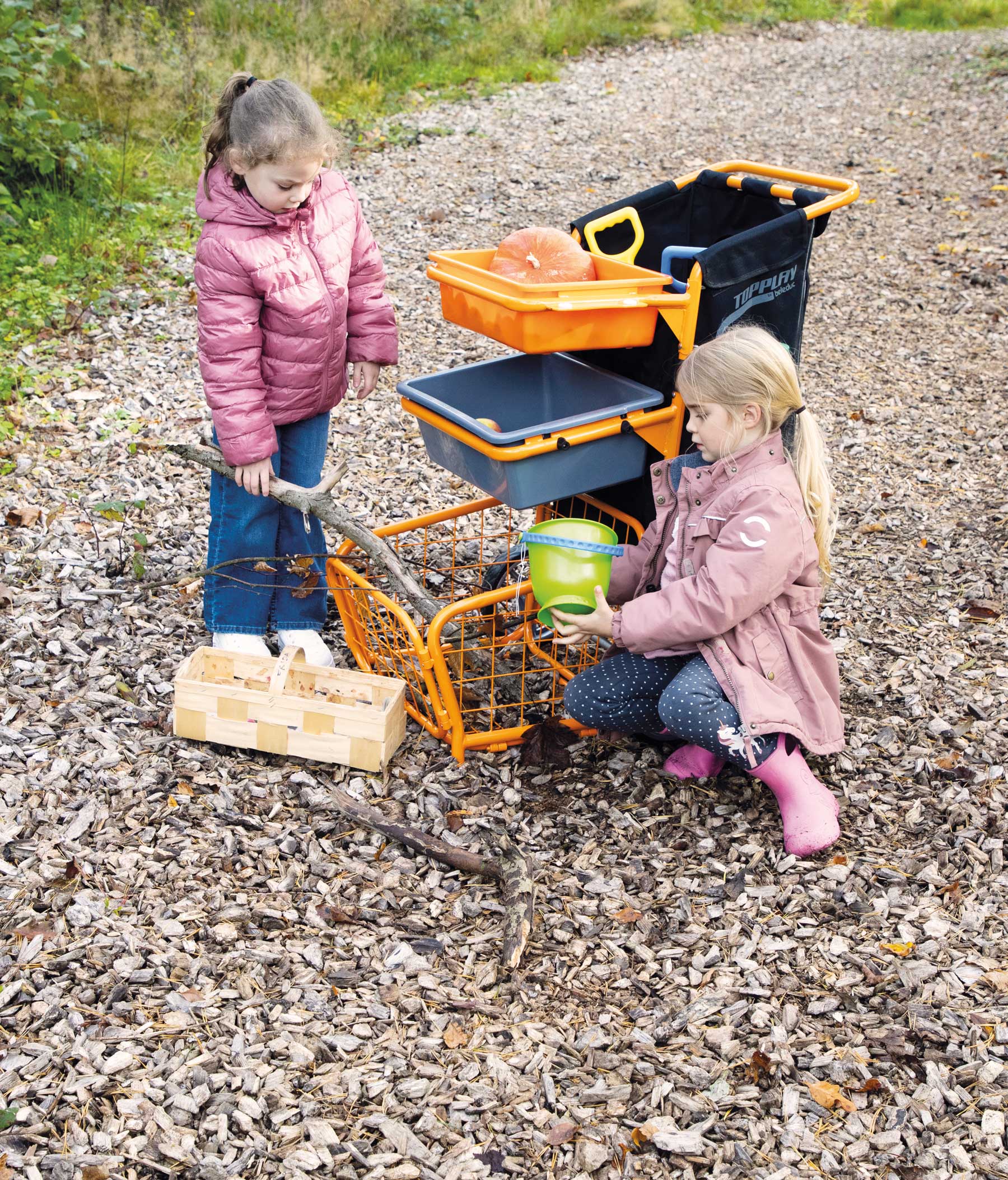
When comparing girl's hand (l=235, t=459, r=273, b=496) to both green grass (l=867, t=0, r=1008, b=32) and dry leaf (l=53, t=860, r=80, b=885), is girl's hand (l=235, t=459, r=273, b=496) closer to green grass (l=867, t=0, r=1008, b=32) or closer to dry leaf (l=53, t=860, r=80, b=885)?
dry leaf (l=53, t=860, r=80, b=885)

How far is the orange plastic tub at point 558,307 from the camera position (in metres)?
2.71

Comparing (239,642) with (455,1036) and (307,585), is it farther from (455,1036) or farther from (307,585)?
(455,1036)

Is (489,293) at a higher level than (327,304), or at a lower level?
higher

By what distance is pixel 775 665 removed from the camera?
277 cm

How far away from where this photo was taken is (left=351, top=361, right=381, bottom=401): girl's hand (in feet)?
11.1

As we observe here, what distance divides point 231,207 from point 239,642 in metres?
1.29

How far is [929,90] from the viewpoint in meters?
11.6

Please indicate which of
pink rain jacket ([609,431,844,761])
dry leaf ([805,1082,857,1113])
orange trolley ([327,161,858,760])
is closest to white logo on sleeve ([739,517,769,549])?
pink rain jacket ([609,431,844,761])

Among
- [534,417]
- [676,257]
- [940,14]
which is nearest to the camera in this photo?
[676,257]

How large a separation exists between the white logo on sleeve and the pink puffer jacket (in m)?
1.29

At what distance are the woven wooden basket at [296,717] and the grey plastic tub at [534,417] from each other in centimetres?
67

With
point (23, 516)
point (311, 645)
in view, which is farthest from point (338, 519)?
point (23, 516)

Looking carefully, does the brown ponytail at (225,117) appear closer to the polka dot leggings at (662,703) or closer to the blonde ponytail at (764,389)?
the blonde ponytail at (764,389)

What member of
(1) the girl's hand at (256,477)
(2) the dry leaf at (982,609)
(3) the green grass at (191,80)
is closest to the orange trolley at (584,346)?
(1) the girl's hand at (256,477)
